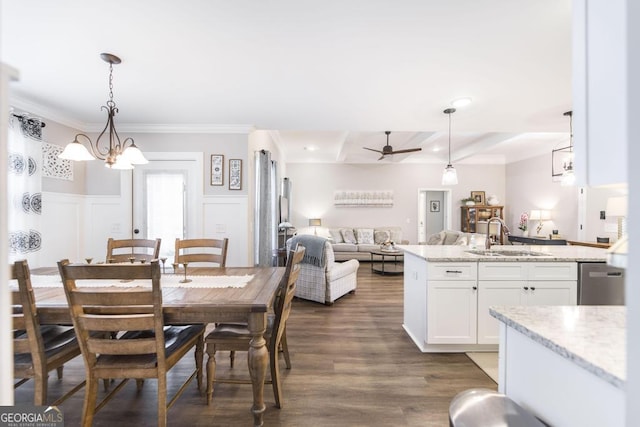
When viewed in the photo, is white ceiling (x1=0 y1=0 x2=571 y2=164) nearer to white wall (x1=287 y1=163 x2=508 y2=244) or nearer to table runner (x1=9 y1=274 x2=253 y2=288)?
table runner (x1=9 y1=274 x2=253 y2=288)

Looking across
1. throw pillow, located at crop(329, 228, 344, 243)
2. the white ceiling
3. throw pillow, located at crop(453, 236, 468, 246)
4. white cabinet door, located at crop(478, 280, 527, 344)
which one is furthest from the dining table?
throw pillow, located at crop(329, 228, 344, 243)

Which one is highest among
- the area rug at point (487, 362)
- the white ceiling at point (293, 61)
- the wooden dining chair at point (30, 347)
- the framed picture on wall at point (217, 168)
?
the white ceiling at point (293, 61)

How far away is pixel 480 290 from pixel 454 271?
0.97 feet

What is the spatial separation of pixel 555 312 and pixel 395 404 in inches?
50.9

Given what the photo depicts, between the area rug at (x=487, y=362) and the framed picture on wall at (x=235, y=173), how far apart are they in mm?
3366

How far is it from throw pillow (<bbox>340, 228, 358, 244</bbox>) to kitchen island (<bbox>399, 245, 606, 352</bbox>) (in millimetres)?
4941

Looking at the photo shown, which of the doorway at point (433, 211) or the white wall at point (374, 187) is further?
the doorway at point (433, 211)

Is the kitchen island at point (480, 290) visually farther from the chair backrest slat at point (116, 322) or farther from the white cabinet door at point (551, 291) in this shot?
the chair backrest slat at point (116, 322)

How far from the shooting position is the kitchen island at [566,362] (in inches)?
28.3

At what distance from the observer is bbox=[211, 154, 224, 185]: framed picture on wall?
3.97 metres

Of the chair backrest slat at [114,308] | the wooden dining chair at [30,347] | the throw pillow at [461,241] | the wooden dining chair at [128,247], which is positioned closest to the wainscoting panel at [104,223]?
the wooden dining chair at [128,247]

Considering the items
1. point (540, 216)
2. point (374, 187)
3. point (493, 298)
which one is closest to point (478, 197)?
point (540, 216)

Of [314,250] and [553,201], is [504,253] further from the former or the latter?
[553,201]

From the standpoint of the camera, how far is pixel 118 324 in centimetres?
147
